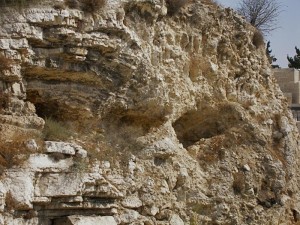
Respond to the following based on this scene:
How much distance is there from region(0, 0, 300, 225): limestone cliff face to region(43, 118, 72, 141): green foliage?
0.16 m

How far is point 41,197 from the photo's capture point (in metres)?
9.98

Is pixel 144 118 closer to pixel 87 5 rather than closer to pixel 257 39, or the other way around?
pixel 87 5

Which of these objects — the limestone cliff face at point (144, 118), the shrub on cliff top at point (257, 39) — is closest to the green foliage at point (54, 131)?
the limestone cliff face at point (144, 118)

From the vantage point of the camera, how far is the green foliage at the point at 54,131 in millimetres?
10961

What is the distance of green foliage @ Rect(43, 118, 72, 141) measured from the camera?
10961mm

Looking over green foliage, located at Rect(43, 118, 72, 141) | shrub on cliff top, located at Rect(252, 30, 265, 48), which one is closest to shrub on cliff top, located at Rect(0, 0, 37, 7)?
green foliage, located at Rect(43, 118, 72, 141)

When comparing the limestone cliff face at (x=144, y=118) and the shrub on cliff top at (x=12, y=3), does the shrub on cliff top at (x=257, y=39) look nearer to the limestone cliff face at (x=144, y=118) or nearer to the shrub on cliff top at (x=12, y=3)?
the limestone cliff face at (x=144, y=118)

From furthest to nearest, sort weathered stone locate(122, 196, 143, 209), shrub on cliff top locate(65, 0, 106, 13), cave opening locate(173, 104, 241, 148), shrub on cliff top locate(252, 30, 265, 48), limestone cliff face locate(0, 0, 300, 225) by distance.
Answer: shrub on cliff top locate(252, 30, 265, 48) < cave opening locate(173, 104, 241, 148) < weathered stone locate(122, 196, 143, 209) < shrub on cliff top locate(65, 0, 106, 13) < limestone cliff face locate(0, 0, 300, 225)

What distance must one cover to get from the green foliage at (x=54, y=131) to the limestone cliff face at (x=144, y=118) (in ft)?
0.52

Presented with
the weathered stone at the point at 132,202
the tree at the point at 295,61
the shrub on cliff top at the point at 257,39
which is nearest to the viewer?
the weathered stone at the point at 132,202

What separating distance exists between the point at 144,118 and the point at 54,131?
251 cm

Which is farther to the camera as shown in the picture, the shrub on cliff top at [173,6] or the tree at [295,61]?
the tree at [295,61]

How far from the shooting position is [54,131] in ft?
36.4

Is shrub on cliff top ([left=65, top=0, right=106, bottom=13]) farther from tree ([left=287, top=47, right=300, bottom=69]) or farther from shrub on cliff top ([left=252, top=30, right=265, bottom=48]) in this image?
tree ([left=287, top=47, right=300, bottom=69])
